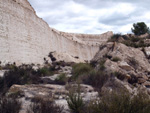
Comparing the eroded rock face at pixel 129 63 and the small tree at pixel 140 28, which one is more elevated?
the small tree at pixel 140 28

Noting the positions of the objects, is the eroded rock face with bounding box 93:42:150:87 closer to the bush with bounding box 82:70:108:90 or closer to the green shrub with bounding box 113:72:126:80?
the green shrub with bounding box 113:72:126:80

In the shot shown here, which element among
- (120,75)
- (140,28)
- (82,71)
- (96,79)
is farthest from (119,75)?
(140,28)

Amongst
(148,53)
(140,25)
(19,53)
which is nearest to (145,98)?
(148,53)

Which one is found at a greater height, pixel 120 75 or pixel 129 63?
pixel 129 63

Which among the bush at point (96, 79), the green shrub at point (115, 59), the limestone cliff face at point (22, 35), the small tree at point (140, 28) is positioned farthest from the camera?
the small tree at point (140, 28)

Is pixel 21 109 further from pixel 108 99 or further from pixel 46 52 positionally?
pixel 46 52

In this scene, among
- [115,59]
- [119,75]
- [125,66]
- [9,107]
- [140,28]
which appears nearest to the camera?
[9,107]

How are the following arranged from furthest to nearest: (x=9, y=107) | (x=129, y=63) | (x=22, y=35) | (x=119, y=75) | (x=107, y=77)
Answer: (x=22, y=35) < (x=129, y=63) < (x=119, y=75) < (x=107, y=77) < (x=9, y=107)

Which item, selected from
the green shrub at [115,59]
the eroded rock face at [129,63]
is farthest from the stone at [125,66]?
the green shrub at [115,59]

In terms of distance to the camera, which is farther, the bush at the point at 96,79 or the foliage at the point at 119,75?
the foliage at the point at 119,75

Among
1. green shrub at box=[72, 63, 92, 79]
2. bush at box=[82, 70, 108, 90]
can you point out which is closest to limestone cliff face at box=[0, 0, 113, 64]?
green shrub at box=[72, 63, 92, 79]

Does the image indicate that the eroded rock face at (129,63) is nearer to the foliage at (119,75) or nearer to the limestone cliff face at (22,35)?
the foliage at (119,75)

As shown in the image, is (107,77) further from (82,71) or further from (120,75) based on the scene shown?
(82,71)

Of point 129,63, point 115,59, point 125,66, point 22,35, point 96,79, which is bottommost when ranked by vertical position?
point 96,79
